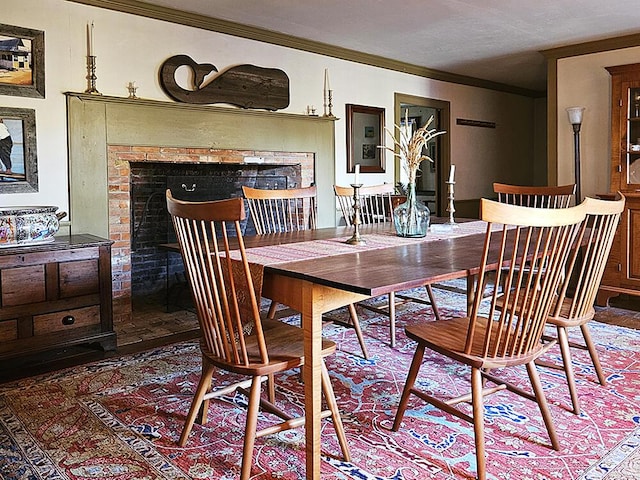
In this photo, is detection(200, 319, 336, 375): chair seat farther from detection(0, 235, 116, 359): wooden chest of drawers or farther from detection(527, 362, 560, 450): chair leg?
detection(0, 235, 116, 359): wooden chest of drawers

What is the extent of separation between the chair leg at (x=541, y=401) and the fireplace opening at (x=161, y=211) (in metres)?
3.02

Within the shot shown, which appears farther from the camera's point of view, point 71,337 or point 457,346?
point 71,337

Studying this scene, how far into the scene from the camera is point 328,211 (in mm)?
5227

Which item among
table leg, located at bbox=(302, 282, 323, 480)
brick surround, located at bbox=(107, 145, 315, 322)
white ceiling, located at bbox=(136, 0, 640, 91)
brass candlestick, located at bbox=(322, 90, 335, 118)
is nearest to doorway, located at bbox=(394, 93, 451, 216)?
white ceiling, located at bbox=(136, 0, 640, 91)

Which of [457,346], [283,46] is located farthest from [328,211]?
[457,346]

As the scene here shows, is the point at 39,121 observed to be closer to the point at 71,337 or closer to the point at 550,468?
the point at 71,337

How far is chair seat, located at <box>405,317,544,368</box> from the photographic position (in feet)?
6.21

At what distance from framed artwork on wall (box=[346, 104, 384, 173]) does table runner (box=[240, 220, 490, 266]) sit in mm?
2579

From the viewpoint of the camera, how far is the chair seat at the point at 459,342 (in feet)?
6.21

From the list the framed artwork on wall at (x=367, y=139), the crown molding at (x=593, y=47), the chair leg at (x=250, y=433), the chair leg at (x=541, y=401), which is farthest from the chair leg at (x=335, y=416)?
the crown molding at (x=593, y=47)

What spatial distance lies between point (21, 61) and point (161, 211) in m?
1.42

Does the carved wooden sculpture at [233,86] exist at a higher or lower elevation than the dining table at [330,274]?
higher

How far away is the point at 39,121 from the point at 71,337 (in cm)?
138

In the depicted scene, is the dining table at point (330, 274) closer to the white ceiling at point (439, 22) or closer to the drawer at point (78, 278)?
the drawer at point (78, 278)
